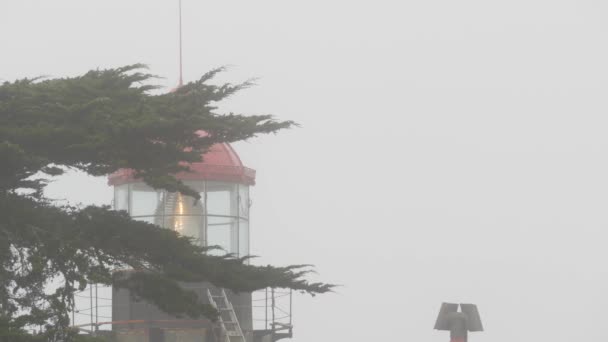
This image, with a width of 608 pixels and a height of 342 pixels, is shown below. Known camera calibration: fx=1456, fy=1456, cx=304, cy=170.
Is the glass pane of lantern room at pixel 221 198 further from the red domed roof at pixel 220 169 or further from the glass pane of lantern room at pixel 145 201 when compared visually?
the glass pane of lantern room at pixel 145 201

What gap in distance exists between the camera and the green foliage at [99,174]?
46.4ft

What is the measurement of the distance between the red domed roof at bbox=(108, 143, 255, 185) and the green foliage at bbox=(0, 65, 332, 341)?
8.91 m

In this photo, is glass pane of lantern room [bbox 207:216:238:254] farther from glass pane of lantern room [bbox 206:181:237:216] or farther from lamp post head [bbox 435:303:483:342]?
lamp post head [bbox 435:303:483:342]

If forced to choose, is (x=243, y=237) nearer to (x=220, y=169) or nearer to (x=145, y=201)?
(x=220, y=169)

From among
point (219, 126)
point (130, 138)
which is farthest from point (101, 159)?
point (219, 126)

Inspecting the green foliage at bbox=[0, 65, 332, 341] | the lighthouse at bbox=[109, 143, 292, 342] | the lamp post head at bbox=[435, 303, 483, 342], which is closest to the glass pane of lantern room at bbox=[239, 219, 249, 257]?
the lighthouse at bbox=[109, 143, 292, 342]

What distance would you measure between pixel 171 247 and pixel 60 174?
1392mm

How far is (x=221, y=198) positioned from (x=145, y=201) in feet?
4.44

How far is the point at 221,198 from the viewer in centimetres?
2531

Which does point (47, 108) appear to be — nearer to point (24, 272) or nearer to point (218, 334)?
point (24, 272)

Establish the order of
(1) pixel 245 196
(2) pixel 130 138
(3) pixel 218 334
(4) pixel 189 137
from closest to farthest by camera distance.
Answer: (2) pixel 130 138, (4) pixel 189 137, (3) pixel 218 334, (1) pixel 245 196

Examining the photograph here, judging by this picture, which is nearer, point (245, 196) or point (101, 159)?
point (101, 159)

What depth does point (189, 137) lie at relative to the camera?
14992mm

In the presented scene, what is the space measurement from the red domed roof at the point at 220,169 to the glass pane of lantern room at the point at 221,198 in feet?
0.45
